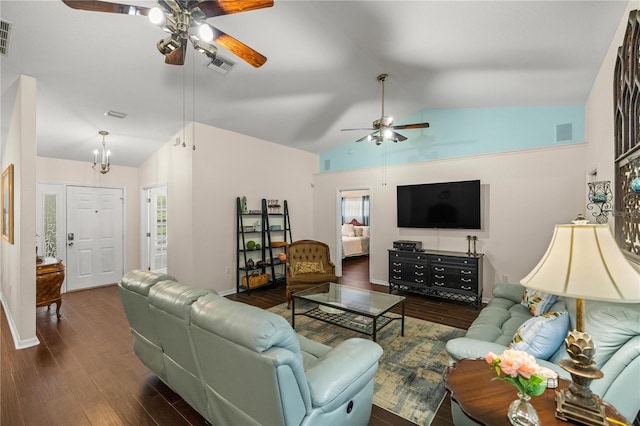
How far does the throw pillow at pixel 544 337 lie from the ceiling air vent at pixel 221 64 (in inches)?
143

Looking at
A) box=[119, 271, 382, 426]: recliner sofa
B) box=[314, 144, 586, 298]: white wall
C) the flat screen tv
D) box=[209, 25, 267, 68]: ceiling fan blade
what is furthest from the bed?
box=[209, 25, 267, 68]: ceiling fan blade

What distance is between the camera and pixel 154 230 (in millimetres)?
6008

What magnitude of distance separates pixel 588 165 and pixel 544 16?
235 cm

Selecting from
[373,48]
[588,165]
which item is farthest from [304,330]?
[588,165]

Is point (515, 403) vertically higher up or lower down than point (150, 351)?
higher up

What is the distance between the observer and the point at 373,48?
2.99 m

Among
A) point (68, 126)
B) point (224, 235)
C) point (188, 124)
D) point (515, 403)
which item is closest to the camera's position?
point (515, 403)

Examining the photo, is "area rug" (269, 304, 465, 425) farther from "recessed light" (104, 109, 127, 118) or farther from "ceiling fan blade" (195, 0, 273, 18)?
"recessed light" (104, 109, 127, 118)

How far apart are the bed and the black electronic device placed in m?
3.37

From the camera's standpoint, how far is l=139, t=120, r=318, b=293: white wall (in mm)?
4527

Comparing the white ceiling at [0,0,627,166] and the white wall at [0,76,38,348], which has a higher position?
the white ceiling at [0,0,627,166]

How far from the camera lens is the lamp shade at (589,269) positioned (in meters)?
1.00

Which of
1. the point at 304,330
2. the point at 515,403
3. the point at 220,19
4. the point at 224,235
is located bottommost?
the point at 304,330

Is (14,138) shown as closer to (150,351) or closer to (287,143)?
(150,351)
